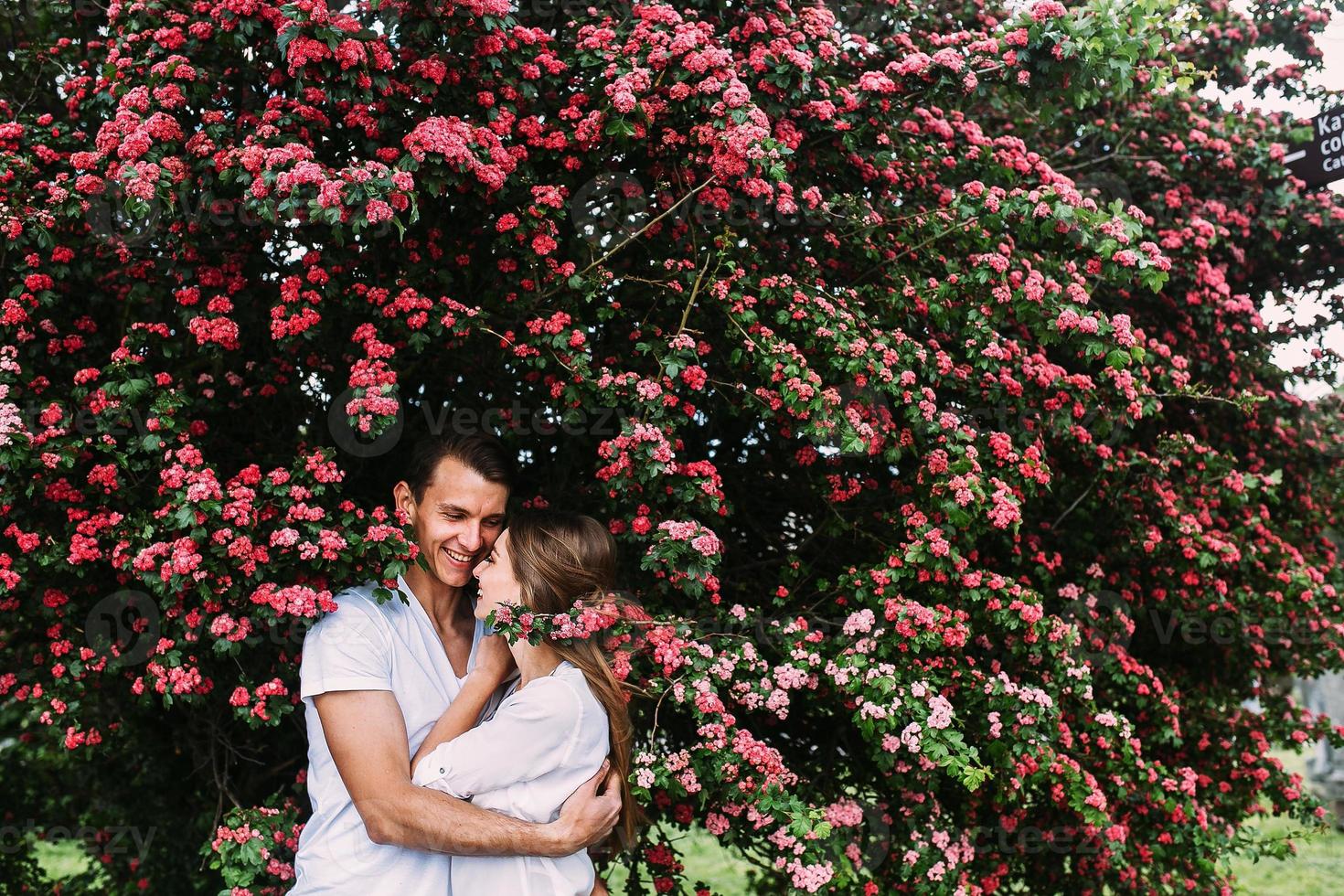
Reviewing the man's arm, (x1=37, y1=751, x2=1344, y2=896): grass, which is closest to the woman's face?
the man's arm

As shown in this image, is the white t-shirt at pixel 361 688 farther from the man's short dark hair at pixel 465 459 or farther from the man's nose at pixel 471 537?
the man's short dark hair at pixel 465 459

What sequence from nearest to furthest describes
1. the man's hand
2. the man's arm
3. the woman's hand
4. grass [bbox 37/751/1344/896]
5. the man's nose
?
the man's arm < the man's hand < the woman's hand < the man's nose < grass [bbox 37/751/1344/896]

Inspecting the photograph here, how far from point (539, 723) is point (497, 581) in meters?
0.51

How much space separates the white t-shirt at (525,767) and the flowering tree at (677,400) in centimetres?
23

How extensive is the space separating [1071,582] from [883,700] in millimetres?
1796

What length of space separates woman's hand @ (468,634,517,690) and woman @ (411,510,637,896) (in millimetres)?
48

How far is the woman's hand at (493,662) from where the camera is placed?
3273mm

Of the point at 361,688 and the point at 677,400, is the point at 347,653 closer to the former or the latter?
the point at 361,688

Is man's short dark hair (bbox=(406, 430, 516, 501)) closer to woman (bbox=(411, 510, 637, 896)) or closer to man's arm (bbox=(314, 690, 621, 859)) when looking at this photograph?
woman (bbox=(411, 510, 637, 896))

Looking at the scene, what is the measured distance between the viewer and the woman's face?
127 inches

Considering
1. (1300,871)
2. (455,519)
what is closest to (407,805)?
(455,519)

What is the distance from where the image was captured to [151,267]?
3.56m

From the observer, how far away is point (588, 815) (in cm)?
303

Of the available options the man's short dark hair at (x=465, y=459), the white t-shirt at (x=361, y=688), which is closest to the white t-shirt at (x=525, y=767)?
the white t-shirt at (x=361, y=688)
